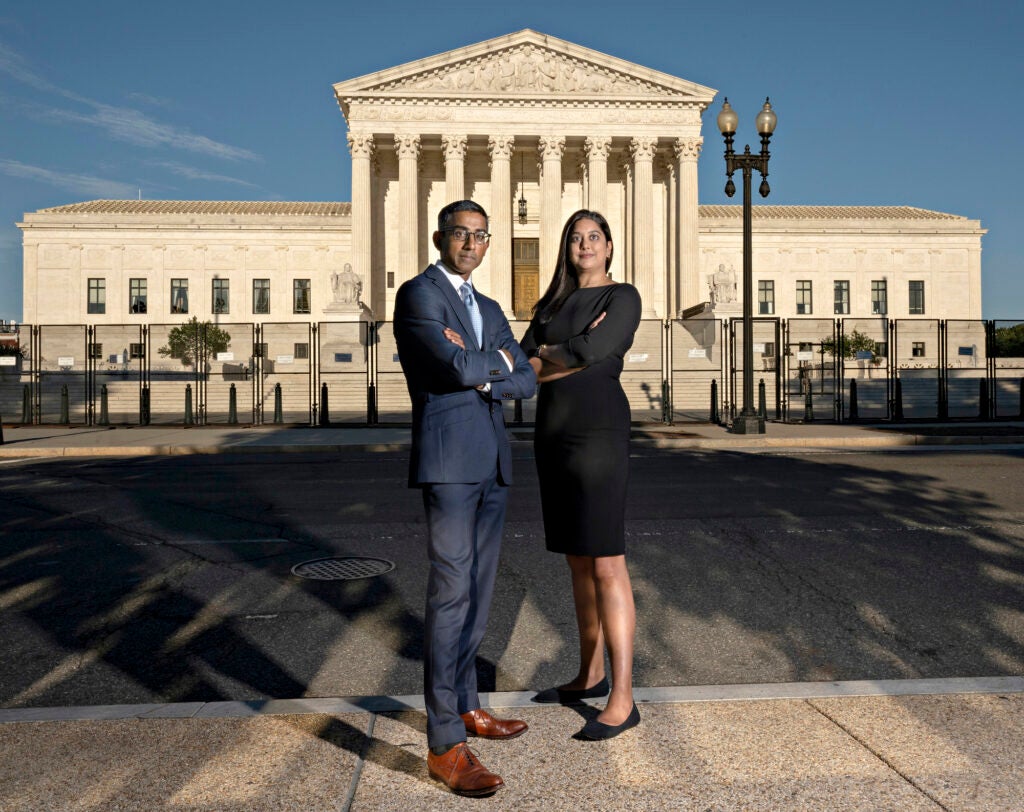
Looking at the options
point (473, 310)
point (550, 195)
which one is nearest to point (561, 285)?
point (473, 310)

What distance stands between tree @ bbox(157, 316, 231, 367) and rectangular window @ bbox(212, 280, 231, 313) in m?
36.3

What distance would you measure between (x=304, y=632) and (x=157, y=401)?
2922cm

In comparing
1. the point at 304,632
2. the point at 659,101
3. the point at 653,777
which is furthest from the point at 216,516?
the point at 659,101

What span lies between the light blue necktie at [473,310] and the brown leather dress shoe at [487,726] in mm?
1388

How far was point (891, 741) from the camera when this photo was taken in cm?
335

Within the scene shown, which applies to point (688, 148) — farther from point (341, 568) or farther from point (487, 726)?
point (487, 726)

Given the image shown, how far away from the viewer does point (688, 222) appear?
52.3 metres

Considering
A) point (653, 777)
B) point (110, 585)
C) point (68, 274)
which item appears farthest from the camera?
point (68, 274)

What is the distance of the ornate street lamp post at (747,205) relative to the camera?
20609mm

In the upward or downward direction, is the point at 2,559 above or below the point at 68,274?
below

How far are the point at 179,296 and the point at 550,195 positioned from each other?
30562mm

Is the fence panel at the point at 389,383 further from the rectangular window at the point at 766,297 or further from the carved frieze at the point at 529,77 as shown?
the rectangular window at the point at 766,297

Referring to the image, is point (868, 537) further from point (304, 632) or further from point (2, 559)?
point (2, 559)

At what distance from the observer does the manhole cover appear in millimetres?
6582
